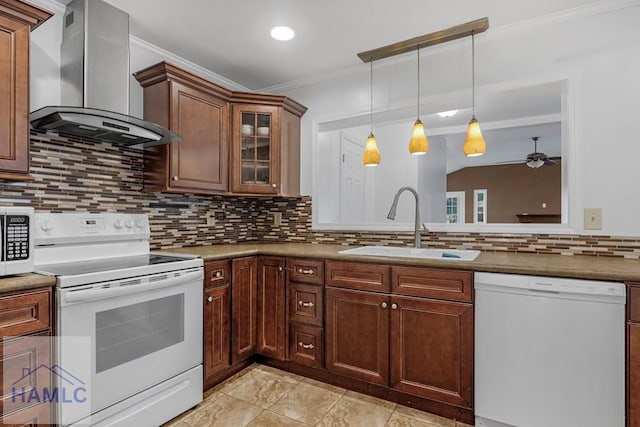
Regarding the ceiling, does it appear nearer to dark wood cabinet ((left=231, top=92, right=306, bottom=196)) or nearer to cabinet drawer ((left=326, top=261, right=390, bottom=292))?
dark wood cabinet ((left=231, top=92, right=306, bottom=196))

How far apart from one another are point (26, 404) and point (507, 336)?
2171 mm

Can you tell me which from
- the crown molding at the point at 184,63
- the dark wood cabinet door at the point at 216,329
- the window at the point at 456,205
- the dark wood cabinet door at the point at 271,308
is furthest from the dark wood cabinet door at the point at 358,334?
the window at the point at 456,205

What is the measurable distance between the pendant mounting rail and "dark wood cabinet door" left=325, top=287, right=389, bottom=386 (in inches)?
68.7

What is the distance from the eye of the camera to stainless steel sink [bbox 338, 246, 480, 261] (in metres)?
2.28

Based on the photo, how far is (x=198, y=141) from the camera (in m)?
2.50

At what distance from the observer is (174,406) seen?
75.0 inches

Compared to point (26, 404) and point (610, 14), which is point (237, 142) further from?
point (610, 14)

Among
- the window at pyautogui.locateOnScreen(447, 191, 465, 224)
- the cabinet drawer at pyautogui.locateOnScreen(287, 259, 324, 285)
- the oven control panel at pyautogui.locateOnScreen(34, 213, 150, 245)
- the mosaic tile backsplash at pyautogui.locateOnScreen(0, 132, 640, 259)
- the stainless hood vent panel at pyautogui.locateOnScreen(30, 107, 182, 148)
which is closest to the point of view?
the stainless hood vent panel at pyautogui.locateOnScreen(30, 107, 182, 148)

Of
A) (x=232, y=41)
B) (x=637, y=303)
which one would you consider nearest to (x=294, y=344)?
(x=637, y=303)

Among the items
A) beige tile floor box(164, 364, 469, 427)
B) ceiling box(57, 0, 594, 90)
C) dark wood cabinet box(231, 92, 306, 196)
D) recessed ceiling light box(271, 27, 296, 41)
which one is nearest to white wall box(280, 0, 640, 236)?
ceiling box(57, 0, 594, 90)

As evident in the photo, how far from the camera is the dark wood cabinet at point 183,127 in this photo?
2.33m

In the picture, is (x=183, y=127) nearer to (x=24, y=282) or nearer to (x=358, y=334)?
(x=24, y=282)

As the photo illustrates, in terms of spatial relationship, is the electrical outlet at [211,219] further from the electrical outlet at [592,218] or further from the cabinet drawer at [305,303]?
the electrical outlet at [592,218]

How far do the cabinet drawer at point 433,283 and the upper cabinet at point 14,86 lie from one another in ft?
6.48
